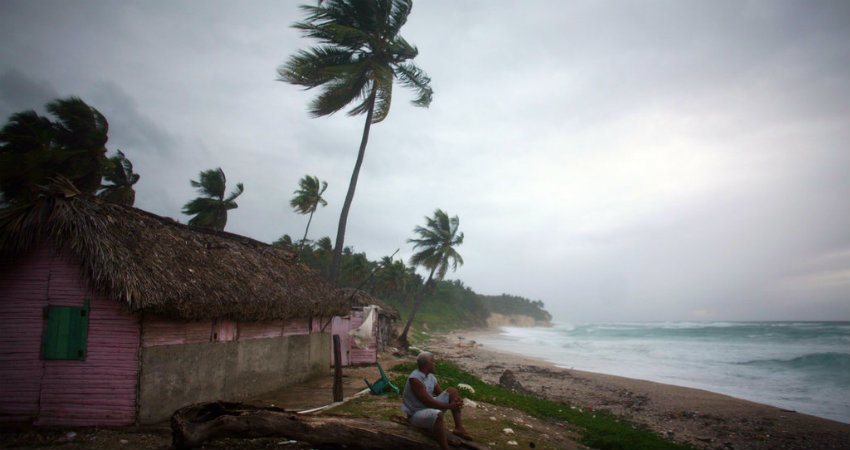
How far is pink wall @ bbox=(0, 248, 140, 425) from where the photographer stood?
6.27m

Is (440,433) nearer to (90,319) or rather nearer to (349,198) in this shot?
(90,319)

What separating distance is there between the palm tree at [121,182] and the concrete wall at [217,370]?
13.6 m

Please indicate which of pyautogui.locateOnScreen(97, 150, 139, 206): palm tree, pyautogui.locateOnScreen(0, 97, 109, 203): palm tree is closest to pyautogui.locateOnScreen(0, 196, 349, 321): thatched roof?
pyautogui.locateOnScreen(0, 97, 109, 203): palm tree

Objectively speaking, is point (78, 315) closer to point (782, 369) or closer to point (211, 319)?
point (211, 319)

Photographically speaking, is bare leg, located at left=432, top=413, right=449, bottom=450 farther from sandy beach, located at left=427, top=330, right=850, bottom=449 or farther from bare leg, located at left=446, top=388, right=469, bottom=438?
sandy beach, located at left=427, top=330, right=850, bottom=449

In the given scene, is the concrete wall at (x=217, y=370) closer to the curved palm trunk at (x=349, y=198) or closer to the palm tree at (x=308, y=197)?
the curved palm trunk at (x=349, y=198)

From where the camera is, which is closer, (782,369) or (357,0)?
(357,0)

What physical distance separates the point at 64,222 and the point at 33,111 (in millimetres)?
13374

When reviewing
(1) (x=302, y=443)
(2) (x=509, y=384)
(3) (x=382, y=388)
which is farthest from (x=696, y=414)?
(1) (x=302, y=443)

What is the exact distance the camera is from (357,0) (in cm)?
1549

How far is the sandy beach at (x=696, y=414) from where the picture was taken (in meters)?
9.57

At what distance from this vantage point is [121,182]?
66.5 feet

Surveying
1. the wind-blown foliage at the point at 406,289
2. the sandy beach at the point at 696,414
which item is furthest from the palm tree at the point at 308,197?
the sandy beach at the point at 696,414

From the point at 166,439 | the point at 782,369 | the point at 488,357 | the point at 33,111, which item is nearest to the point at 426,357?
the point at 166,439
